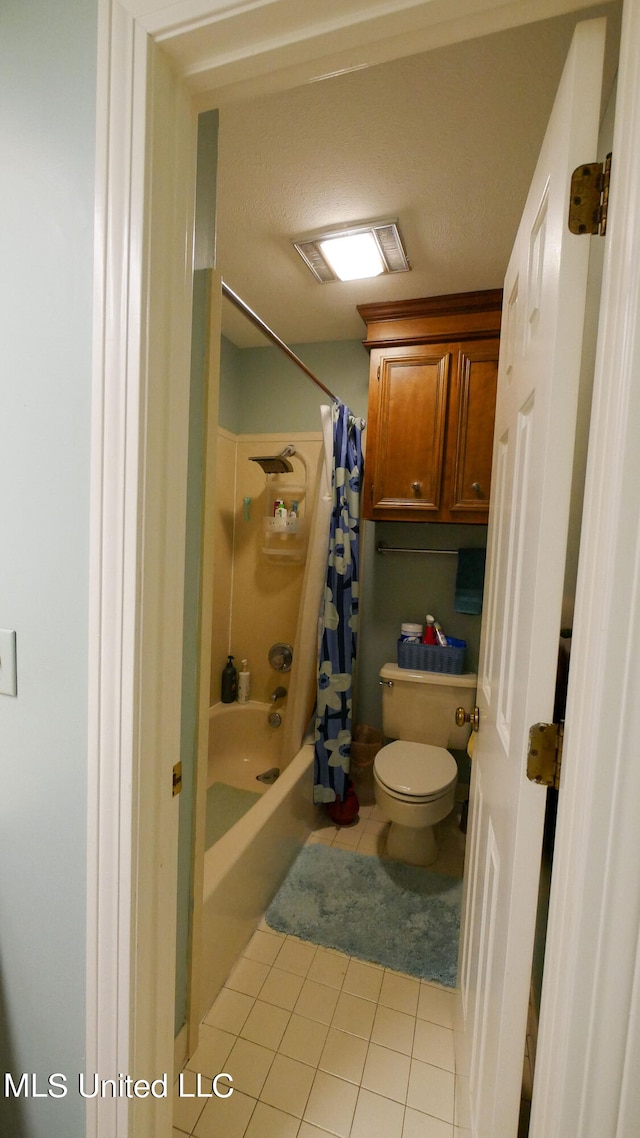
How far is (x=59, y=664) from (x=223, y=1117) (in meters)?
1.18

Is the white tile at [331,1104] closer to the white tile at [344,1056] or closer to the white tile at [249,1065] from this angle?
the white tile at [344,1056]

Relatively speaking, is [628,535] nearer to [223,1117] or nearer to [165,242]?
[165,242]

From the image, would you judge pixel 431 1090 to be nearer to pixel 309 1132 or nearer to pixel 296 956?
pixel 309 1132

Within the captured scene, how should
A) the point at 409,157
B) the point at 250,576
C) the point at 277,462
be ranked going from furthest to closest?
1. the point at 250,576
2. the point at 277,462
3. the point at 409,157

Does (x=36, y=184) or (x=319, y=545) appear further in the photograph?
(x=319, y=545)

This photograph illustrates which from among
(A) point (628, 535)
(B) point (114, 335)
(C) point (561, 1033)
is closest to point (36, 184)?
(B) point (114, 335)

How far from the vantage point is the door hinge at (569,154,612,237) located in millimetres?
524

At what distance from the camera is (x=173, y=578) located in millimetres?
696

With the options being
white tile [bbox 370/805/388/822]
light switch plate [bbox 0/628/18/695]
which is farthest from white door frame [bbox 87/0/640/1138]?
white tile [bbox 370/805/388/822]

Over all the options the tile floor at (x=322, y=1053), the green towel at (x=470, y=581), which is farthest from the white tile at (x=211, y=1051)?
the green towel at (x=470, y=581)

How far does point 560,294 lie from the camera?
545 mm

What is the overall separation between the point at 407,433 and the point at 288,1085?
215 cm

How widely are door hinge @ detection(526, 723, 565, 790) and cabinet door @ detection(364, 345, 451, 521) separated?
148cm

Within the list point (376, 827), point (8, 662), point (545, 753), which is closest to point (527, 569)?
point (545, 753)
